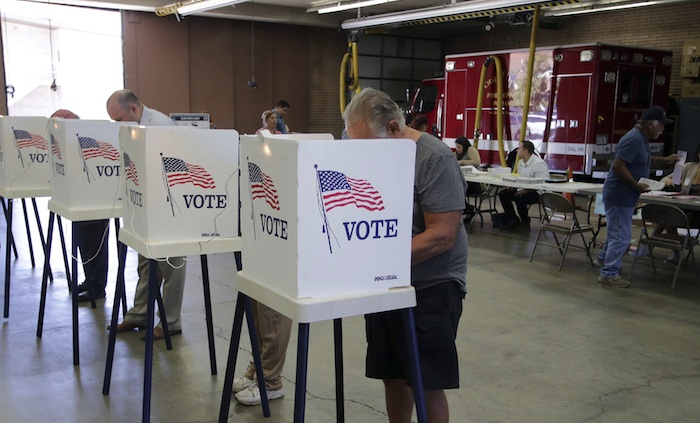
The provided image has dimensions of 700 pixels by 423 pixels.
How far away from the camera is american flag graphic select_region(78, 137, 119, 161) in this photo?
3.69 meters

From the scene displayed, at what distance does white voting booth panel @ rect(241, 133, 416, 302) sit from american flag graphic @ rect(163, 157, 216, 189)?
0.77 metres

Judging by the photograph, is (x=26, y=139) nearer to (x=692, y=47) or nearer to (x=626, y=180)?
(x=626, y=180)

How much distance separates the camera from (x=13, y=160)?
186 inches

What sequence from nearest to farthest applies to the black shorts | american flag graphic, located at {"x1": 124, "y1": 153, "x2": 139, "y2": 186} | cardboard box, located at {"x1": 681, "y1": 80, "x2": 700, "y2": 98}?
the black shorts, american flag graphic, located at {"x1": 124, "y1": 153, "x2": 139, "y2": 186}, cardboard box, located at {"x1": 681, "y1": 80, "x2": 700, "y2": 98}

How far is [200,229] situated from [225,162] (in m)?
0.33

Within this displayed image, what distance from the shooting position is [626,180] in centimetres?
550

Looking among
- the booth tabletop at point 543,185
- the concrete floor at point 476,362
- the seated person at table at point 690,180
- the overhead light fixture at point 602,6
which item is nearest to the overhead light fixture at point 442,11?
the overhead light fixture at point 602,6

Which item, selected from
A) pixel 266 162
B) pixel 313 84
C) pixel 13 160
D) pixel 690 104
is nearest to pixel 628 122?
pixel 690 104

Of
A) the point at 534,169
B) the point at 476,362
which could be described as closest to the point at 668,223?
the point at 534,169

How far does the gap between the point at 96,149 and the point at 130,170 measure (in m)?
0.80

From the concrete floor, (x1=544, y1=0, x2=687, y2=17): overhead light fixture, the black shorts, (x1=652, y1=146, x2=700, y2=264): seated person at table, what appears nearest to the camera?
the black shorts

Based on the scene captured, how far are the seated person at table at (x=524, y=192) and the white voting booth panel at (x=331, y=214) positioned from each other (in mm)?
6543

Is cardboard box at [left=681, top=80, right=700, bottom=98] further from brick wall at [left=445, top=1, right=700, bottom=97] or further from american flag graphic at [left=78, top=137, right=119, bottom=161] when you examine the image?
american flag graphic at [left=78, top=137, right=119, bottom=161]

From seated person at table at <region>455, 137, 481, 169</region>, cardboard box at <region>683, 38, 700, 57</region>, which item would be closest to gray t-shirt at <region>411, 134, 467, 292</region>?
seated person at table at <region>455, 137, 481, 169</region>
